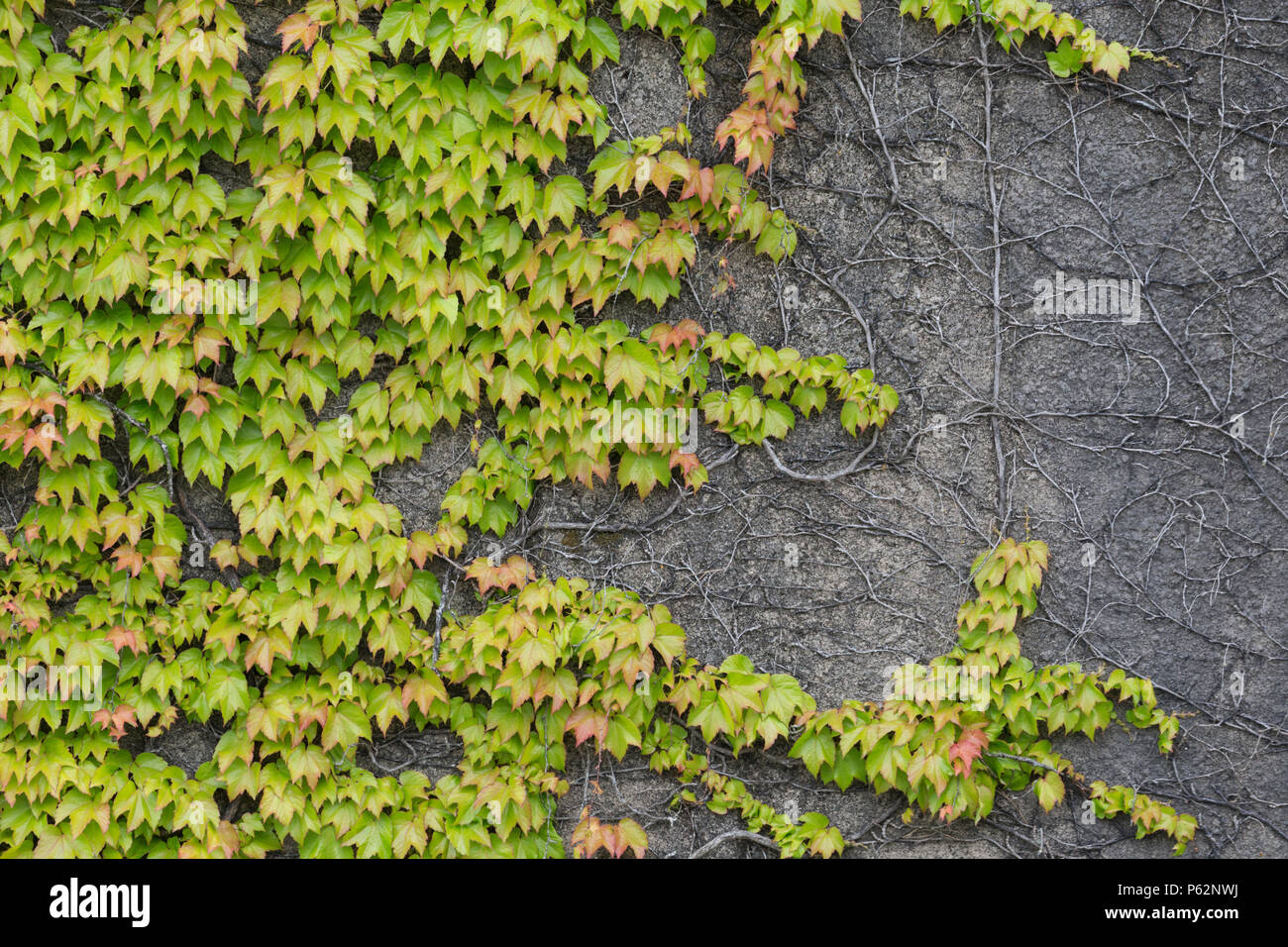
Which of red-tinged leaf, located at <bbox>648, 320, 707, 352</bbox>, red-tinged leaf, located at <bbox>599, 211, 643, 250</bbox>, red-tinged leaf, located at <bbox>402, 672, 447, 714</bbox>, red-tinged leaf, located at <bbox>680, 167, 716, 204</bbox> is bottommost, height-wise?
red-tinged leaf, located at <bbox>402, 672, 447, 714</bbox>

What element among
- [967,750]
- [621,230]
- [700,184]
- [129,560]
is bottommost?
[967,750]

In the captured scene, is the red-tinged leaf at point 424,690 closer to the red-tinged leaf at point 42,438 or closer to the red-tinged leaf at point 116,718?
the red-tinged leaf at point 116,718

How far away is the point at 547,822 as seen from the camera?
10.00 ft

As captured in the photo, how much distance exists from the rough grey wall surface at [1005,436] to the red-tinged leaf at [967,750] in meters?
0.32

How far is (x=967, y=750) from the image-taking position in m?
3.01

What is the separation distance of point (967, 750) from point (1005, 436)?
1129 mm

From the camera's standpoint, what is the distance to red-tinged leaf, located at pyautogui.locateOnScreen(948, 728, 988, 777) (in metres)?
2.99

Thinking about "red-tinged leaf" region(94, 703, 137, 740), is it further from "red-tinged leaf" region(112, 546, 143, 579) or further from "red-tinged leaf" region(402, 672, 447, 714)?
"red-tinged leaf" region(402, 672, 447, 714)

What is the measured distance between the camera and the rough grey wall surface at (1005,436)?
3062 mm

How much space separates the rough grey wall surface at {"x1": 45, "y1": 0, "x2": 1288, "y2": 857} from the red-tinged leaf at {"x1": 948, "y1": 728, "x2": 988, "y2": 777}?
0.32 m

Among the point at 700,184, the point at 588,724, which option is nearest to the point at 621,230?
the point at 700,184

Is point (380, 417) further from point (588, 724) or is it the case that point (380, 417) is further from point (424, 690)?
point (588, 724)

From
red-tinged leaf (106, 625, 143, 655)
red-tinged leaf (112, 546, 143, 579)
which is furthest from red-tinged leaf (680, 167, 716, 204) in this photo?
red-tinged leaf (106, 625, 143, 655)

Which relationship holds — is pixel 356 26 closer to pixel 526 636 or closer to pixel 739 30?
pixel 739 30
